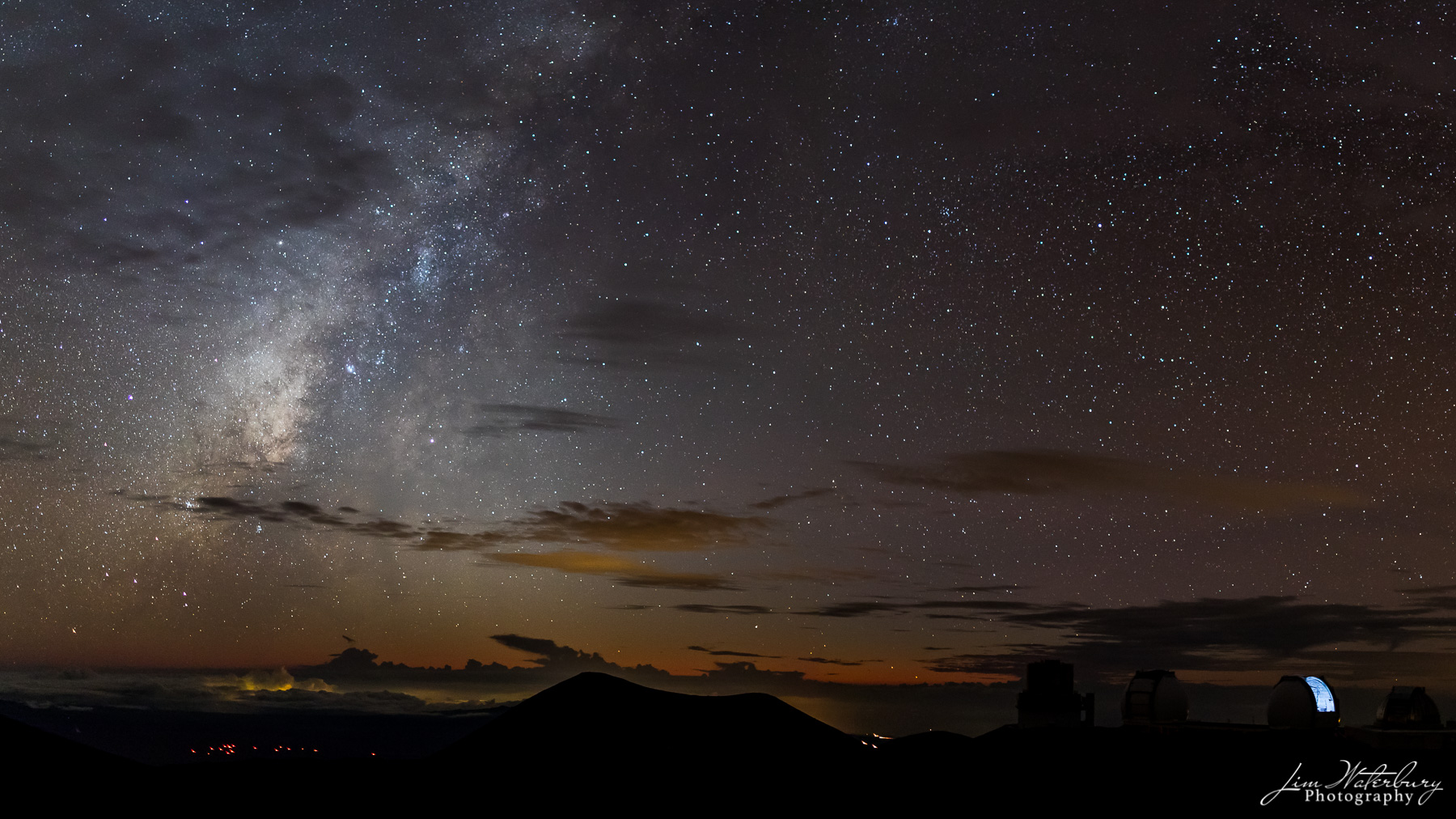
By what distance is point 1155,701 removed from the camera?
50094 mm

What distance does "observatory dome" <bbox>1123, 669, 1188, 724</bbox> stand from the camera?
163ft

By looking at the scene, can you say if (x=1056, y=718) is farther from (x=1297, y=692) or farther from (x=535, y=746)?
(x=535, y=746)

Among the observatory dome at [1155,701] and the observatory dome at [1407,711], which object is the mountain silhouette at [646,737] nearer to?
the observatory dome at [1155,701]

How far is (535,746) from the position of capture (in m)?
34.1

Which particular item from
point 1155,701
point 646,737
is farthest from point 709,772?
point 1155,701

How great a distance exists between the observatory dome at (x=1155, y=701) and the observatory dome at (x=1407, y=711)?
1055 cm

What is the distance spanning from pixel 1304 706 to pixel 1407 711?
32.1 ft

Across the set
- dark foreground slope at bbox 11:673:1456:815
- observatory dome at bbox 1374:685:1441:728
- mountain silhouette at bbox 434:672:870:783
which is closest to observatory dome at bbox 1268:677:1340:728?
dark foreground slope at bbox 11:673:1456:815

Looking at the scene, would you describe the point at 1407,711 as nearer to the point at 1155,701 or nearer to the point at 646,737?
the point at 1155,701

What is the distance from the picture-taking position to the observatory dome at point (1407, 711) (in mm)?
50438

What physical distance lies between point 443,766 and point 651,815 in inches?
327

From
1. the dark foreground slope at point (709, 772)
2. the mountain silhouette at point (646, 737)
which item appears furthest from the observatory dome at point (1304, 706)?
the mountain silhouette at point (646, 737)

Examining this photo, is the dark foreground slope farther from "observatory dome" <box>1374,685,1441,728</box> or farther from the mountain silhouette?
"observatory dome" <box>1374,685,1441,728</box>

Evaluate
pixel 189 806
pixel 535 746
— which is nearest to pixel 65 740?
pixel 189 806
